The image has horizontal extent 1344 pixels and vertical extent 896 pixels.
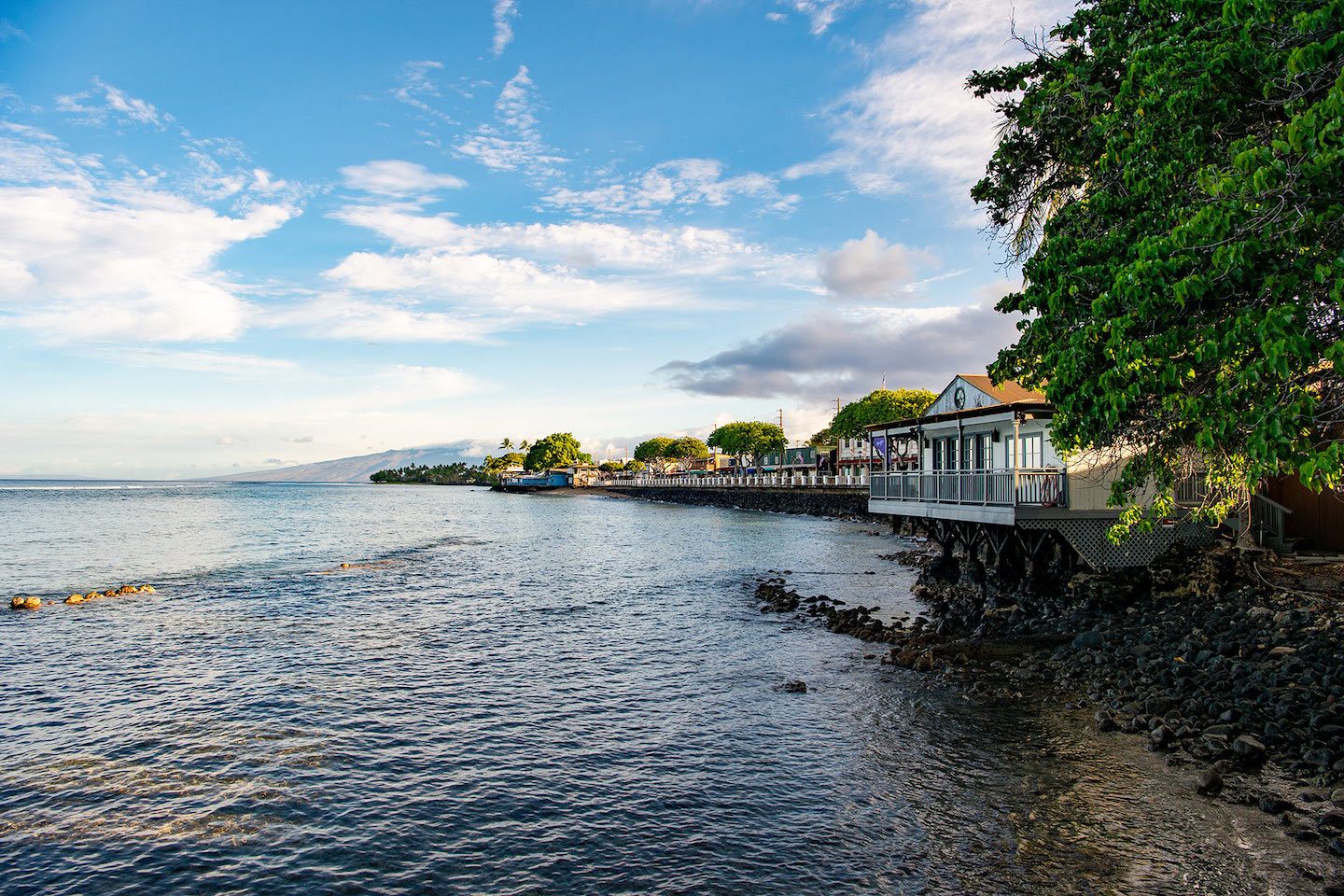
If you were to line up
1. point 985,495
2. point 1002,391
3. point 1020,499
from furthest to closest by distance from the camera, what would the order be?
point 1002,391, point 985,495, point 1020,499

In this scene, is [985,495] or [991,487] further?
[985,495]

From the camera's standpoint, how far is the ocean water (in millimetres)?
8102

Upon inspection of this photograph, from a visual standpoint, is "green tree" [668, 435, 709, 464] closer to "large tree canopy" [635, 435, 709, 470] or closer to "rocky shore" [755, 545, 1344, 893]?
"large tree canopy" [635, 435, 709, 470]

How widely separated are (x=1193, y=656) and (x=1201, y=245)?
27.2 ft

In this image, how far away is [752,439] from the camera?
439ft

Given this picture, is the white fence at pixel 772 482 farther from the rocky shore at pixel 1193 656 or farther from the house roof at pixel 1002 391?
the rocky shore at pixel 1193 656

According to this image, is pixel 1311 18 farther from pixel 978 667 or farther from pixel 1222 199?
pixel 978 667

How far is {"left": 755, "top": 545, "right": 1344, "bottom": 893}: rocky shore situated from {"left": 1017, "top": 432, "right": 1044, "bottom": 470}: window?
14.3ft

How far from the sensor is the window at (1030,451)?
24953 mm

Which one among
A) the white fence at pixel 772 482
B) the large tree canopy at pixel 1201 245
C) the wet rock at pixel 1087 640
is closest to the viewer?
the large tree canopy at pixel 1201 245

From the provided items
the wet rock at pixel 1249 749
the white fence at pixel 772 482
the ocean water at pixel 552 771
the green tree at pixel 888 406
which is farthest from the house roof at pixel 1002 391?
the white fence at pixel 772 482

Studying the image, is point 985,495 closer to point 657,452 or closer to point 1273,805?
point 1273,805

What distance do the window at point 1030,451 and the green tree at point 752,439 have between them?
107 metres

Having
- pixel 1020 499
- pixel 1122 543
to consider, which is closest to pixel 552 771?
pixel 1020 499
